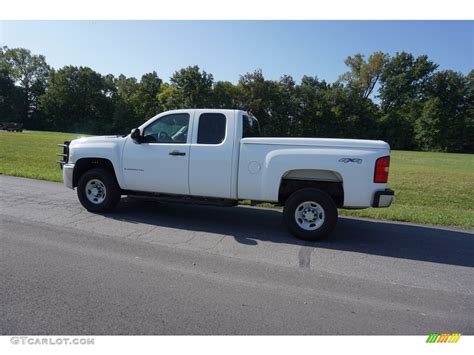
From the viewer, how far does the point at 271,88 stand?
63.4m

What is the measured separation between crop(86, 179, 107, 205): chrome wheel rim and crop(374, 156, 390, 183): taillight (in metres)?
5.06

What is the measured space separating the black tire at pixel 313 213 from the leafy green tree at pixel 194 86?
58056 mm

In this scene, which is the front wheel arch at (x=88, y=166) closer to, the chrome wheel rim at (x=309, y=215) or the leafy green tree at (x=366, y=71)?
the chrome wheel rim at (x=309, y=215)

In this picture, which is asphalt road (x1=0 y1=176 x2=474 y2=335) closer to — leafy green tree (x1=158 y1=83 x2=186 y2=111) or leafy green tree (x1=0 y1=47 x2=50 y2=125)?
leafy green tree (x1=158 y1=83 x2=186 y2=111)

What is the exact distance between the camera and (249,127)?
20.5ft

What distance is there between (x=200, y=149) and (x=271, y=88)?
6049 cm

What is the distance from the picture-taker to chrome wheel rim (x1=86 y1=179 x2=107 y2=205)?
653 cm

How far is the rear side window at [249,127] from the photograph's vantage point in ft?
19.5

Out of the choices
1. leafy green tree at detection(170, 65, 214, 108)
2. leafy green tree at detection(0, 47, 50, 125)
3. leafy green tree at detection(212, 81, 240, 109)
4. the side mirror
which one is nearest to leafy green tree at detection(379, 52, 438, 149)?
leafy green tree at detection(212, 81, 240, 109)

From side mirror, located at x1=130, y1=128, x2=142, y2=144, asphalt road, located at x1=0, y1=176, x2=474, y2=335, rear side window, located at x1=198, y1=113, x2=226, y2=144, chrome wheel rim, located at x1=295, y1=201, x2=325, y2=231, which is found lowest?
asphalt road, located at x1=0, y1=176, x2=474, y2=335

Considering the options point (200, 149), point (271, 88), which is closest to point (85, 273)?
point (200, 149)

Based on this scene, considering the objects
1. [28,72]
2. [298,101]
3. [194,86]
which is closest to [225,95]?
[194,86]

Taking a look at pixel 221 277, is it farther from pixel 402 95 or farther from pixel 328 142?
pixel 402 95

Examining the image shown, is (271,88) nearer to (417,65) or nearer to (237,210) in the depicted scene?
(417,65)
